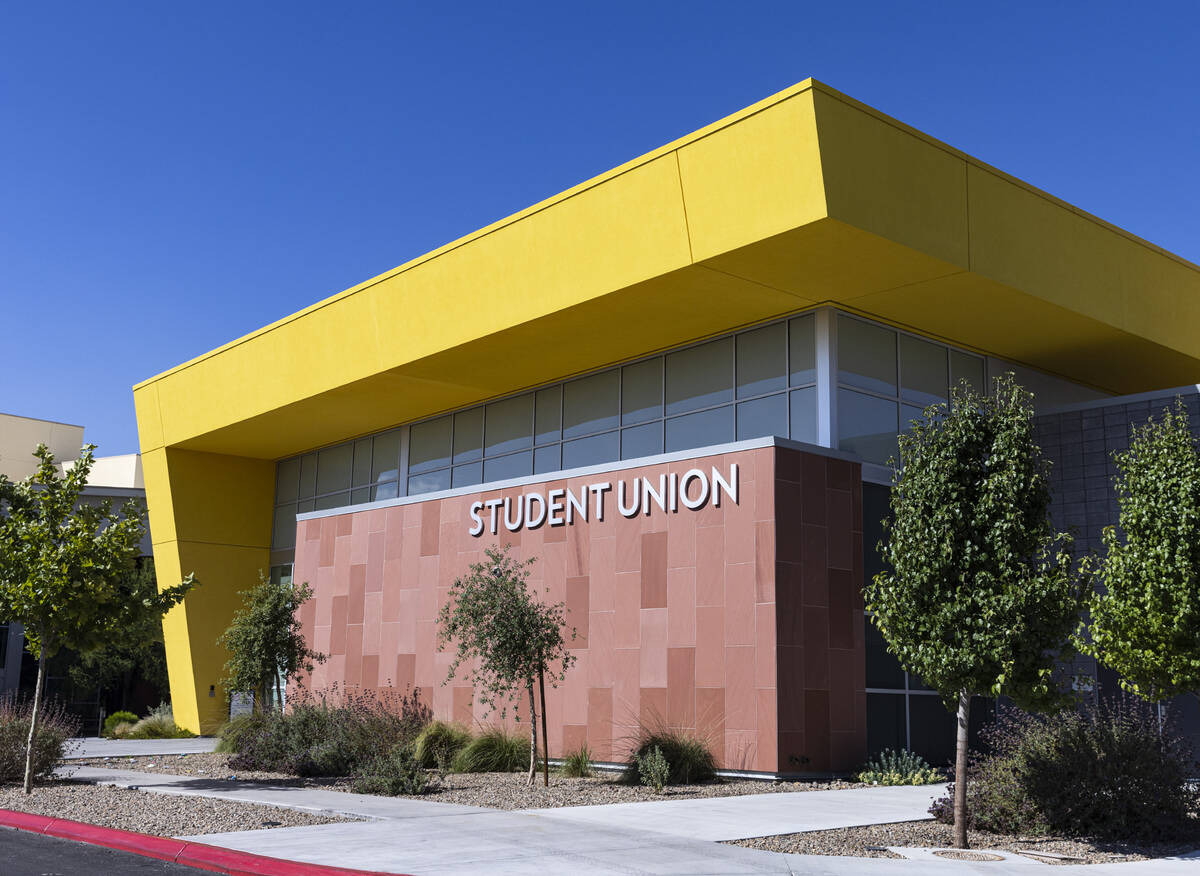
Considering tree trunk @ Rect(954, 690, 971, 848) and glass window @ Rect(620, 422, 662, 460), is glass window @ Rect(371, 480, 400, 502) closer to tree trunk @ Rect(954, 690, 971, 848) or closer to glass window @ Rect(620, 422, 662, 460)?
glass window @ Rect(620, 422, 662, 460)

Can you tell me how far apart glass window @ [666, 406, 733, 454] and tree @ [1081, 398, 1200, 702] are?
1011 centimetres

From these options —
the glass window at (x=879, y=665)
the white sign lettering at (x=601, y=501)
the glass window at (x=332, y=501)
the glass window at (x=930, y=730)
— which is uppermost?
the glass window at (x=332, y=501)

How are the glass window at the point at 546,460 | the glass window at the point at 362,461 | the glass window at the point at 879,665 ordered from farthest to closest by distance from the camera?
the glass window at the point at 362,461 < the glass window at the point at 546,460 < the glass window at the point at 879,665

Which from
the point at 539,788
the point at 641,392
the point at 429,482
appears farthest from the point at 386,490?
the point at 539,788

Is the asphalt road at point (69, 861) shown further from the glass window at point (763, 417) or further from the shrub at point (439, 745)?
the glass window at point (763, 417)

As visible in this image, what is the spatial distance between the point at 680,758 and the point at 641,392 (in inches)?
384

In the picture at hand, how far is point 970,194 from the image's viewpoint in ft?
70.6

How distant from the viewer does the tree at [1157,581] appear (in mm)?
14469

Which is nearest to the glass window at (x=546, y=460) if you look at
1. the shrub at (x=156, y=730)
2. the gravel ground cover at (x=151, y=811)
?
the gravel ground cover at (x=151, y=811)

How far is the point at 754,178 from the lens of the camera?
2027 cm

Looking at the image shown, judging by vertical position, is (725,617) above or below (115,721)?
above

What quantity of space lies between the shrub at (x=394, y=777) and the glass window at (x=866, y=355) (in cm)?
1110

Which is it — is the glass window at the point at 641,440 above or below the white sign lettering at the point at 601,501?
above

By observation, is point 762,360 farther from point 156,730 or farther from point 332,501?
point 156,730
